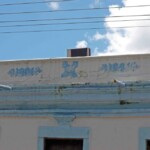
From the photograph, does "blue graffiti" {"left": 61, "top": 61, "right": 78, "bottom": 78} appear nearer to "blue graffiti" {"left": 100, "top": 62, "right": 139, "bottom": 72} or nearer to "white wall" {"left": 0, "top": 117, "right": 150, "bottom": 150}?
"blue graffiti" {"left": 100, "top": 62, "right": 139, "bottom": 72}

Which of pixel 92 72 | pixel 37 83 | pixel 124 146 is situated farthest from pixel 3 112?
pixel 124 146

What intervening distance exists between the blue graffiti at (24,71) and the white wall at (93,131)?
4.85 feet

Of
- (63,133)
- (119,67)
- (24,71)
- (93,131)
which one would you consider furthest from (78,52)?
(93,131)

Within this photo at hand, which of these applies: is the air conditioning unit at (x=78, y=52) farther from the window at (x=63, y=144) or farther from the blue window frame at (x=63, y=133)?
the window at (x=63, y=144)

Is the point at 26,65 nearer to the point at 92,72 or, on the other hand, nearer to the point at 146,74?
the point at 92,72

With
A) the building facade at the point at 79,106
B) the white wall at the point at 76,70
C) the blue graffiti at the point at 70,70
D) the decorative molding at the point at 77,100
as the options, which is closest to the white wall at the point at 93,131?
the building facade at the point at 79,106

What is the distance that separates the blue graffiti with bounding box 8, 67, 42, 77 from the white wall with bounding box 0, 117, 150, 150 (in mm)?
1479

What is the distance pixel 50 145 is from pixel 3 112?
146cm

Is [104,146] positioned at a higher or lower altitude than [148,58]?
lower

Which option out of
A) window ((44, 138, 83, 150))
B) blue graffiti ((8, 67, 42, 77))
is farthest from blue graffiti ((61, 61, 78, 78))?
window ((44, 138, 83, 150))

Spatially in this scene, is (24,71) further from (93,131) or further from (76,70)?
(93,131)

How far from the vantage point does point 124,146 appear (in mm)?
9398

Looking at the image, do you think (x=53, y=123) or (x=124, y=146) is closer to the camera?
(x=124, y=146)

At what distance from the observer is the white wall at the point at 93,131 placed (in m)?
9.39
